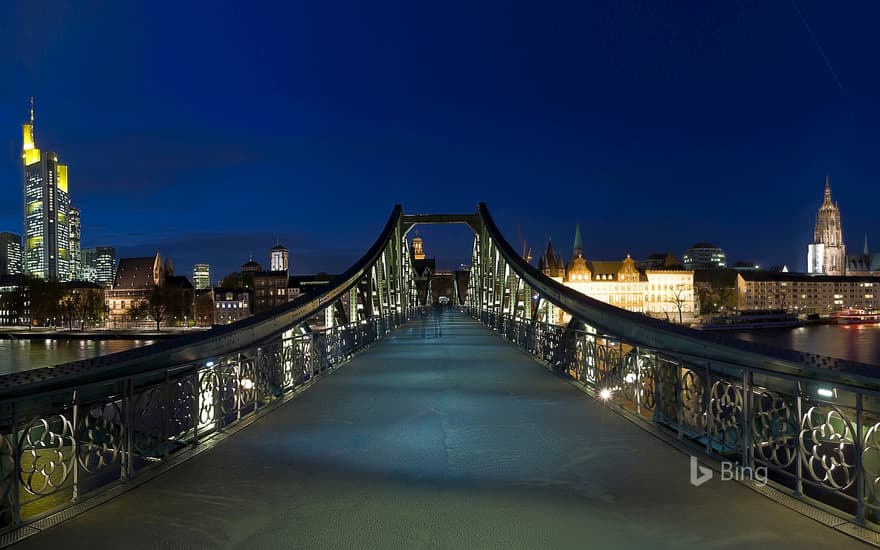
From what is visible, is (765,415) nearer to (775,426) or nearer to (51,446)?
(775,426)

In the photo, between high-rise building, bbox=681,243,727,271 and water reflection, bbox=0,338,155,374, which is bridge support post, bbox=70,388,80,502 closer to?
water reflection, bbox=0,338,155,374

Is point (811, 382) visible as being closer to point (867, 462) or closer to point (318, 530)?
point (867, 462)

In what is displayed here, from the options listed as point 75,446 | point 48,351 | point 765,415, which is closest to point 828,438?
point 765,415

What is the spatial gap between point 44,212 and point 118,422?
190993 millimetres

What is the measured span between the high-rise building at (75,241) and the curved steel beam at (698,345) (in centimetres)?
19389

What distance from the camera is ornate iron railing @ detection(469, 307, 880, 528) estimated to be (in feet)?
11.3

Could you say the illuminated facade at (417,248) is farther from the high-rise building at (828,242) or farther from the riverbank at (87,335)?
the high-rise building at (828,242)

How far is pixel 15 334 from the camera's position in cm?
7775

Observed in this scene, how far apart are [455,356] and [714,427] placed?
8837 millimetres

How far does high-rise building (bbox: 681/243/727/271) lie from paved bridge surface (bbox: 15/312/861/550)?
18543cm

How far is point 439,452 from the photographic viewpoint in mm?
4961

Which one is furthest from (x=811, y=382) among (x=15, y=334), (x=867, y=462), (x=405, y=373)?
(x=15, y=334)

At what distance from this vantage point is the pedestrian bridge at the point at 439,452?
3.35 metres

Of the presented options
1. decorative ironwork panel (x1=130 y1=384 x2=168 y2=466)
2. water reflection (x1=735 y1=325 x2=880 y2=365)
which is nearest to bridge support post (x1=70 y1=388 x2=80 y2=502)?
decorative ironwork panel (x1=130 y1=384 x2=168 y2=466)
